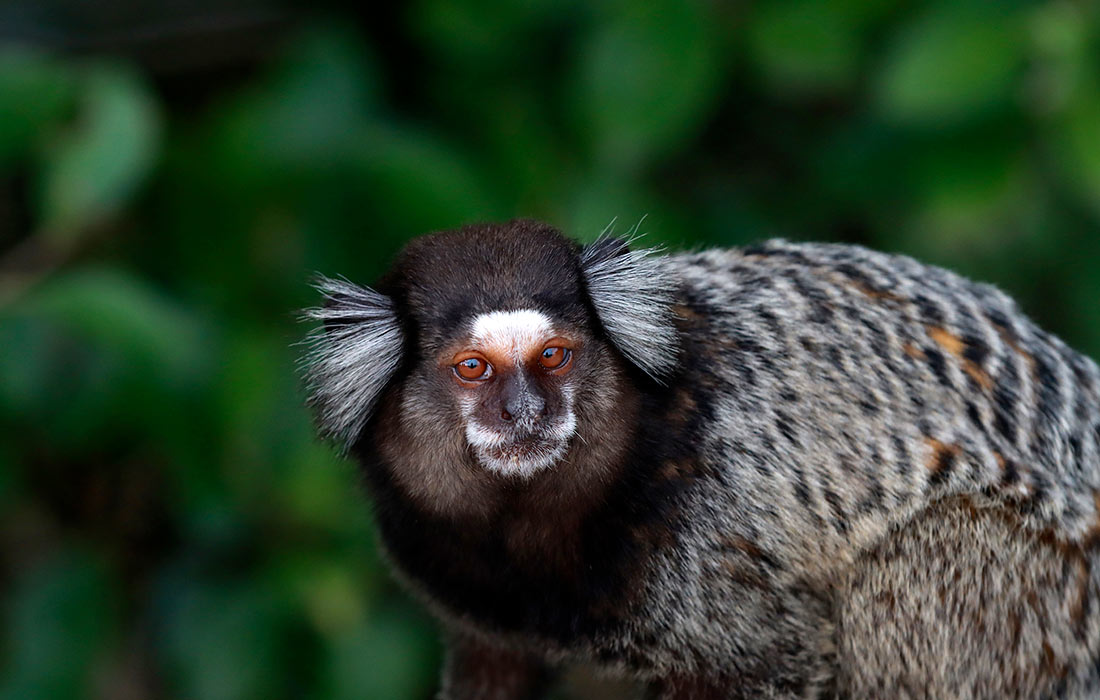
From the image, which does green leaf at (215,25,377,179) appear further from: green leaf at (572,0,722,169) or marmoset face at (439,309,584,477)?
marmoset face at (439,309,584,477)

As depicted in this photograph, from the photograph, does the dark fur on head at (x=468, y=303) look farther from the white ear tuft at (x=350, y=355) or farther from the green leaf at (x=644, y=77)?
the green leaf at (x=644, y=77)

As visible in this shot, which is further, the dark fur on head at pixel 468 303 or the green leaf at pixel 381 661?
the green leaf at pixel 381 661

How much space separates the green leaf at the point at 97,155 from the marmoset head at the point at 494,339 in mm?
1299

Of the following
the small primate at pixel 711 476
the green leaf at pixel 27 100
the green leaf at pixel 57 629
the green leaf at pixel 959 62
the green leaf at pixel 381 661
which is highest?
the green leaf at pixel 27 100

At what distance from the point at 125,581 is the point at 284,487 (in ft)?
2.73

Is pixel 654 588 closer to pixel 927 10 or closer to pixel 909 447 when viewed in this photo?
pixel 909 447

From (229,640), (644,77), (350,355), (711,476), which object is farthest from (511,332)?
(229,640)

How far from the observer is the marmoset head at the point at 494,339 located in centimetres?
214

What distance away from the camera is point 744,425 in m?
2.29

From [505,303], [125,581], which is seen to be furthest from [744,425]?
[125,581]

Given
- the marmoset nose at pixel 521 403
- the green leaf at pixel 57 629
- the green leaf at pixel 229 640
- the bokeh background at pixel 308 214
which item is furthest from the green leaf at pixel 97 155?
the marmoset nose at pixel 521 403

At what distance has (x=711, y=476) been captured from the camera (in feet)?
7.41

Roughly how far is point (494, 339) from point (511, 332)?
31 millimetres

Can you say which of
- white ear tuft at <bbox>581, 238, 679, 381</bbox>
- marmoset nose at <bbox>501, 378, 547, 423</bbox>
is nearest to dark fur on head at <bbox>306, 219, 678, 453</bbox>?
white ear tuft at <bbox>581, 238, 679, 381</bbox>
